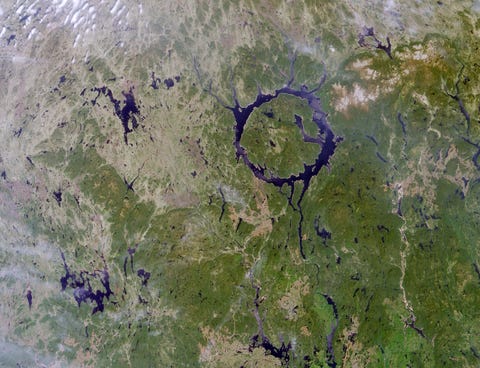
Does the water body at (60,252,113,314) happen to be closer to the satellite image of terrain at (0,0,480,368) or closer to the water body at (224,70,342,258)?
the satellite image of terrain at (0,0,480,368)

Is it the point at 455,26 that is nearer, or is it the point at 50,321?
the point at 50,321

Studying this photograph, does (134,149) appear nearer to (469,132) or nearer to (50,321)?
(50,321)

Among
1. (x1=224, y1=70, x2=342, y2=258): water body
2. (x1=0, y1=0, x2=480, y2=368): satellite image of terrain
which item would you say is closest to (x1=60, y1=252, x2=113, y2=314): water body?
(x1=0, y1=0, x2=480, y2=368): satellite image of terrain

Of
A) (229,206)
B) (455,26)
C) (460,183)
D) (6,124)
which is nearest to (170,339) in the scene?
(229,206)

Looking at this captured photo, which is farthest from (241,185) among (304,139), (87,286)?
(87,286)

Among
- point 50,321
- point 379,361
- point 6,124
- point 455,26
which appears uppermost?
point 6,124
